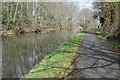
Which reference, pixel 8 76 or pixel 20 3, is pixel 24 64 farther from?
pixel 20 3

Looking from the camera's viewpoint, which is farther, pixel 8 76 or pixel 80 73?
pixel 8 76

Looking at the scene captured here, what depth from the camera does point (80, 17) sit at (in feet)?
Result: 299

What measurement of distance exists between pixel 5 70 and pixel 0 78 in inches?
59.7

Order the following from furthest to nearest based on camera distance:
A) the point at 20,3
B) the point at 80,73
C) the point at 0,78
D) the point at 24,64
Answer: the point at 20,3 < the point at 24,64 < the point at 0,78 < the point at 80,73

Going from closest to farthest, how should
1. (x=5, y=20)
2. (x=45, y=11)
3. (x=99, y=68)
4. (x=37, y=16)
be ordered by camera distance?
(x=99, y=68), (x=5, y=20), (x=37, y=16), (x=45, y=11)

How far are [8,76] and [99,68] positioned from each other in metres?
4.86

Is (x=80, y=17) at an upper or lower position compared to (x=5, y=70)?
upper

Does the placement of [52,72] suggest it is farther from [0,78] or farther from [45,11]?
[45,11]

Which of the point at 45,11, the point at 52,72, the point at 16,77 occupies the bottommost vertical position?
the point at 16,77

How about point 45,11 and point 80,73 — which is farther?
point 45,11

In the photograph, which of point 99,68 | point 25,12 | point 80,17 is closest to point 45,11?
point 25,12

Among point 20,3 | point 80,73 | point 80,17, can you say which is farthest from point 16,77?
point 80,17

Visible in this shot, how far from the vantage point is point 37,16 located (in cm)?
5138

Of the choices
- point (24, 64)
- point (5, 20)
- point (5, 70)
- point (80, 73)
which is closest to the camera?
point (80, 73)
